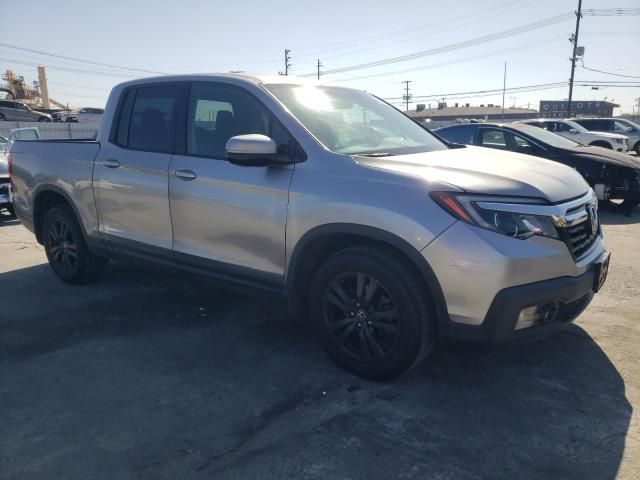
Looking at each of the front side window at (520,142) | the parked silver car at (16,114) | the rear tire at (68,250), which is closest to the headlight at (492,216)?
the rear tire at (68,250)

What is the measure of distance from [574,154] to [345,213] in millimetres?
6790

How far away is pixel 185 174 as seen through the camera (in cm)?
377

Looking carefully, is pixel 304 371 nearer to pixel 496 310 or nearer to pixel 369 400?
pixel 369 400

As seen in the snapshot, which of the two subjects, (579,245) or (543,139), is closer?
(579,245)

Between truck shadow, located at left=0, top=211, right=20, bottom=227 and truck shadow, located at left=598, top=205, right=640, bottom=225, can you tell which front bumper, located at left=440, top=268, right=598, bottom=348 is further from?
truck shadow, located at left=0, top=211, right=20, bottom=227

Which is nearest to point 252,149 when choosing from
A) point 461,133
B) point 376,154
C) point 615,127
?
point 376,154

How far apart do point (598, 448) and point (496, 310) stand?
0.79m

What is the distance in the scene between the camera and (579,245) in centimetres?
298

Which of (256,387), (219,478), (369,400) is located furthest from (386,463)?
(256,387)

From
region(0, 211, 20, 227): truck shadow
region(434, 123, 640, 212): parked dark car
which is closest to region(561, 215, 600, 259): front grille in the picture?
region(434, 123, 640, 212): parked dark car

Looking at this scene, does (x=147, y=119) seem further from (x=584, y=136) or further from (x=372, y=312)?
(x=584, y=136)

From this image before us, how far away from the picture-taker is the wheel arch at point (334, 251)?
278 cm

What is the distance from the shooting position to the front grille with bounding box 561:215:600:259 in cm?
285

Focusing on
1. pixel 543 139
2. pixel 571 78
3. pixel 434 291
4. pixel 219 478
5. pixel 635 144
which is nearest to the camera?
pixel 219 478
